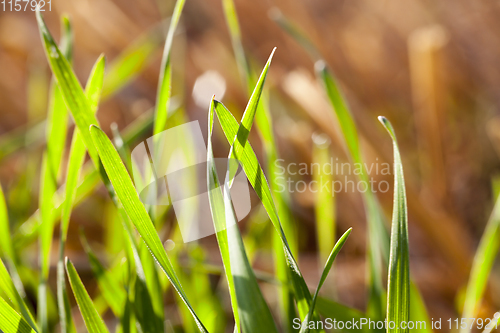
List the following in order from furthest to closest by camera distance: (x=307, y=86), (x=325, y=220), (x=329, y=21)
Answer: (x=329, y=21) → (x=307, y=86) → (x=325, y=220)

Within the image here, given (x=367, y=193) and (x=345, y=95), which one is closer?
(x=367, y=193)

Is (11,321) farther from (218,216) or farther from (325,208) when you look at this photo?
(325,208)

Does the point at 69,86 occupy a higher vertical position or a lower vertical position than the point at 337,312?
higher

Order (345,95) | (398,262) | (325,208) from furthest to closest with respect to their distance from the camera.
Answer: (345,95) → (325,208) → (398,262)

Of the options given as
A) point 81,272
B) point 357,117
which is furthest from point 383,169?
point 81,272

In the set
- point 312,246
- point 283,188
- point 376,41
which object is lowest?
point 312,246

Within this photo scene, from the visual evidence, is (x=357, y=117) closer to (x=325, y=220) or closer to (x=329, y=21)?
(x=325, y=220)

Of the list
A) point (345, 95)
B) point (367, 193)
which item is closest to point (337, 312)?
point (367, 193)
